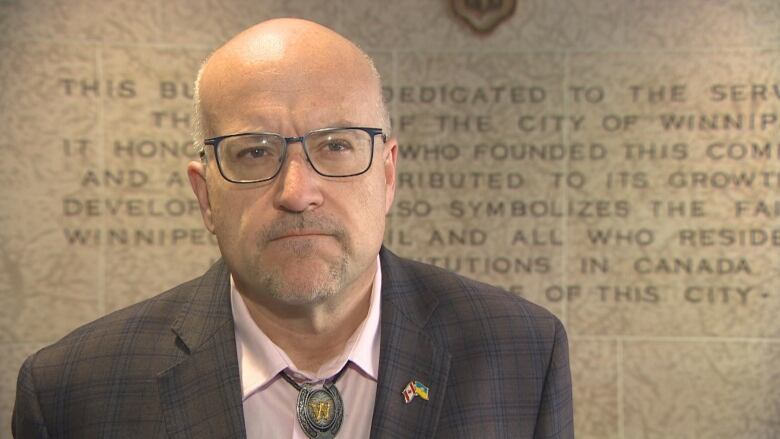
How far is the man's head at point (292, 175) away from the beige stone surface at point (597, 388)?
6.39 ft

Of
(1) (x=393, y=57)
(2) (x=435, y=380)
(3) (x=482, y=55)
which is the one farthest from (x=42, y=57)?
(2) (x=435, y=380)

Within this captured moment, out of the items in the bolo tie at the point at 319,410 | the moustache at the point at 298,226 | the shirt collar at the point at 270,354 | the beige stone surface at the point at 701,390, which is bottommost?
the beige stone surface at the point at 701,390

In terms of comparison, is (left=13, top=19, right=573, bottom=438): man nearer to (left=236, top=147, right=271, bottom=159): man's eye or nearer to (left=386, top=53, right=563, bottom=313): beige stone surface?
(left=236, top=147, right=271, bottom=159): man's eye

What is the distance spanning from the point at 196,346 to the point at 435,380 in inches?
15.9

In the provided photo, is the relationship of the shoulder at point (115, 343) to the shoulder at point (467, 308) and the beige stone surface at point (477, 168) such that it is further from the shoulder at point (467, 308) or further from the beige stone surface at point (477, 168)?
the beige stone surface at point (477, 168)

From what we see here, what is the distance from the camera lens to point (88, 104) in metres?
2.82

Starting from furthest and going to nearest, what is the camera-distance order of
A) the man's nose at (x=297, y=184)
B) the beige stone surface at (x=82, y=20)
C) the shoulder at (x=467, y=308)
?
the beige stone surface at (x=82, y=20) → the shoulder at (x=467, y=308) → the man's nose at (x=297, y=184)

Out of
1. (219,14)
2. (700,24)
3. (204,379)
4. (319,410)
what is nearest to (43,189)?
(219,14)

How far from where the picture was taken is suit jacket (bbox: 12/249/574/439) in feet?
3.74

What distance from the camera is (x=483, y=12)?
2850 mm

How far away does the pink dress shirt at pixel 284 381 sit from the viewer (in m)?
1.16

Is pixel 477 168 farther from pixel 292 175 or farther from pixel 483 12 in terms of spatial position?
pixel 292 175

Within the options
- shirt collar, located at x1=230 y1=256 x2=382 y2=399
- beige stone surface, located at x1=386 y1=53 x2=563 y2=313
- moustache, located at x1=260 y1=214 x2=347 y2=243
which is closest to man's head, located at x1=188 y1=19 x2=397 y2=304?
moustache, located at x1=260 y1=214 x2=347 y2=243

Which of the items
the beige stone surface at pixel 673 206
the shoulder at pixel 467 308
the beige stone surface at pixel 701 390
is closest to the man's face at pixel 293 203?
the shoulder at pixel 467 308
